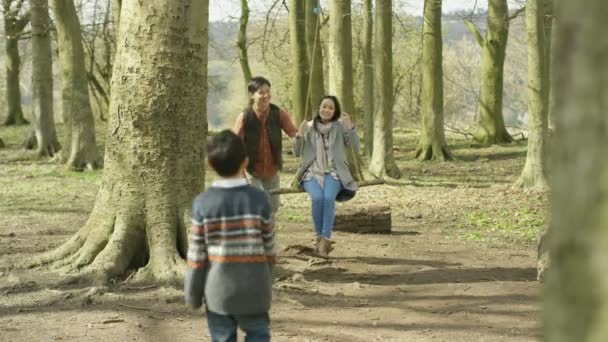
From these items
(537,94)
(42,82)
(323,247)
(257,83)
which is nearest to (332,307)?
(323,247)

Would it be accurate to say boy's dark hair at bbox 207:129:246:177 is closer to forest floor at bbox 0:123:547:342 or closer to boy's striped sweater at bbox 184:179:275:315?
boy's striped sweater at bbox 184:179:275:315

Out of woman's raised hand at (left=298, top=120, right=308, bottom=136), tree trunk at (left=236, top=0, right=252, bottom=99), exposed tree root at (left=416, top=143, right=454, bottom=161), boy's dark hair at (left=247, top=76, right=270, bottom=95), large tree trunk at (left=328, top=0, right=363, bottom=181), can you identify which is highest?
tree trunk at (left=236, top=0, right=252, bottom=99)

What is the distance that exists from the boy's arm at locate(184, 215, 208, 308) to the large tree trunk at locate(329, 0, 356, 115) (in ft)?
37.3

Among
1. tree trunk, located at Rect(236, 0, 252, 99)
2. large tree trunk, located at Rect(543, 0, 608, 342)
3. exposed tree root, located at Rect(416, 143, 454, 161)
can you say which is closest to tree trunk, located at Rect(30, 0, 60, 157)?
tree trunk, located at Rect(236, 0, 252, 99)

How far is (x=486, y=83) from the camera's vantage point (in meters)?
25.1

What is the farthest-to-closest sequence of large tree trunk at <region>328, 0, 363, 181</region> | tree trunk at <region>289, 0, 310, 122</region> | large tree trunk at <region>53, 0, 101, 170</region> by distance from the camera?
tree trunk at <region>289, 0, 310, 122</region> < large tree trunk at <region>53, 0, 101, 170</region> < large tree trunk at <region>328, 0, 363, 181</region>

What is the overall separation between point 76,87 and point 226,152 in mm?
15029

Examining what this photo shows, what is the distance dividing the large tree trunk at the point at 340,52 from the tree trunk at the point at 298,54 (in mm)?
4997

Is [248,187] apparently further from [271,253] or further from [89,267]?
[89,267]

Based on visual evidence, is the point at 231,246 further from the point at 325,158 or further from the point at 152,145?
the point at 325,158

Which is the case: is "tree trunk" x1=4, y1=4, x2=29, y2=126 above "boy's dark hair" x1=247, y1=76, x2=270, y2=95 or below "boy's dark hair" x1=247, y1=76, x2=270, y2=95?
above

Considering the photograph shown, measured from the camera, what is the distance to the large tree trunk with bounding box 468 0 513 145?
2478cm

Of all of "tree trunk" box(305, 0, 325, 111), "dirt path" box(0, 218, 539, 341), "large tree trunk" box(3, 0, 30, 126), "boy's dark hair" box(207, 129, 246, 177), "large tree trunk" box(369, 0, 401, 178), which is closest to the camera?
"boy's dark hair" box(207, 129, 246, 177)

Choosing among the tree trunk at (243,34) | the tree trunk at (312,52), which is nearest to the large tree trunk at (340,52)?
the tree trunk at (312,52)
